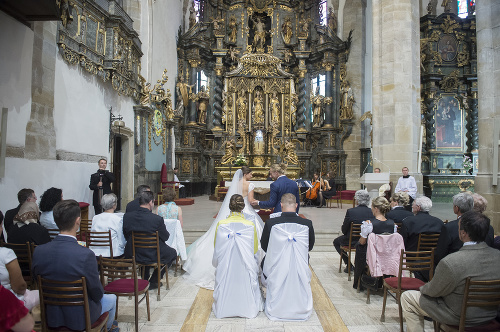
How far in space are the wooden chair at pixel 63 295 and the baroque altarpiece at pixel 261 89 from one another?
14.7 meters

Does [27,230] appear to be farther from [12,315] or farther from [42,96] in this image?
[42,96]

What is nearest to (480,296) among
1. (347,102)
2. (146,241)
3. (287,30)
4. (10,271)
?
(10,271)

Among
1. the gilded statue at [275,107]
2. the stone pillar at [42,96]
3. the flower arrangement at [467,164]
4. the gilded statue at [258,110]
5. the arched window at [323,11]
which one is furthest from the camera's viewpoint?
the arched window at [323,11]

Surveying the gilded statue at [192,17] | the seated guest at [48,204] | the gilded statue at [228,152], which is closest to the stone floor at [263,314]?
the seated guest at [48,204]

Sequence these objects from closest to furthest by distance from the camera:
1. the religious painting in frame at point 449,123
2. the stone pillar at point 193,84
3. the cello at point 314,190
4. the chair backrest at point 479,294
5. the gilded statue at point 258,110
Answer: the chair backrest at point 479,294 → the cello at point 314,190 → the religious painting in frame at point 449,123 → the stone pillar at point 193,84 → the gilded statue at point 258,110

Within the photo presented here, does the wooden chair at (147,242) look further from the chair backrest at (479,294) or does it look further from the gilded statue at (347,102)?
the gilded statue at (347,102)

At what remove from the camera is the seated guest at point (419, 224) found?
4.48 meters

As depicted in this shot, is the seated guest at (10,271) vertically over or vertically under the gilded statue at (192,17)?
under

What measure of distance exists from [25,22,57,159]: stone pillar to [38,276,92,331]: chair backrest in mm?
4388

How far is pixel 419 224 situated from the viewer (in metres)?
4.52

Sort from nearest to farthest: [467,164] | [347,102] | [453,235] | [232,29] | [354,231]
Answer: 1. [453,235]
2. [354,231]
3. [467,164]
4. [347,102]
5. [232,29]

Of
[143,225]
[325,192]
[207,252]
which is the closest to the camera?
[143,225]

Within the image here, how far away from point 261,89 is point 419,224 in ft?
51.8

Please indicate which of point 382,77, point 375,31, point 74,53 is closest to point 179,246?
point 74,53
